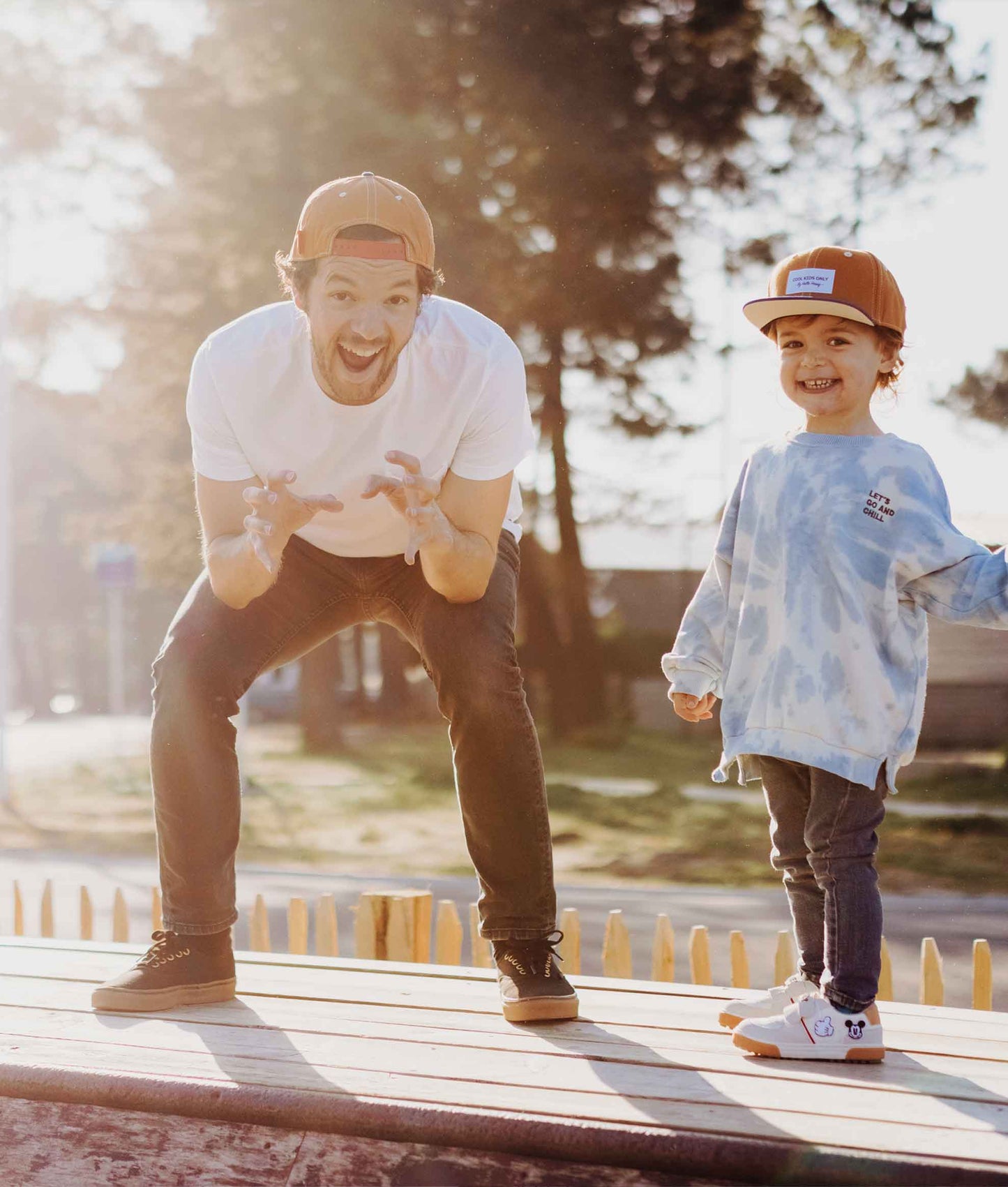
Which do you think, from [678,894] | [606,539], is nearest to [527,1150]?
[678,894]

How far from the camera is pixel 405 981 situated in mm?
3412

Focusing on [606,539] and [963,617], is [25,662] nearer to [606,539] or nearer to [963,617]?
[606,539]

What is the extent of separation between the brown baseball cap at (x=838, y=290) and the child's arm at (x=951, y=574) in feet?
1.11

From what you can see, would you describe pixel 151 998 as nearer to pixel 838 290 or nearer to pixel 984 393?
pixel 838 290

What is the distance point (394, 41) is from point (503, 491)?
1251 cm

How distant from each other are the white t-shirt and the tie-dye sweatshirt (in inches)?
24.0

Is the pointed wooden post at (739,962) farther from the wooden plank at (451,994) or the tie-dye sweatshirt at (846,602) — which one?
the tie-dye sweatshirt at (846,602)

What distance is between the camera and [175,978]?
122 inches

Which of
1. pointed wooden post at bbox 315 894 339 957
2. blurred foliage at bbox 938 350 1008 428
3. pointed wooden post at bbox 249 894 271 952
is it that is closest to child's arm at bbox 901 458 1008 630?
pointed wooden post at bbox 315 894 339 957

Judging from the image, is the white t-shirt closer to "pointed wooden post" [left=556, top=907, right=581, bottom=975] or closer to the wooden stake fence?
the wooden stake fence

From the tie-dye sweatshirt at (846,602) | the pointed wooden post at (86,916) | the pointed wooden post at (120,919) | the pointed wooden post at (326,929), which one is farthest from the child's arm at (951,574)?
the pointed wooden post at (86,916)

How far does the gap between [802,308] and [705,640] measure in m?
0.69

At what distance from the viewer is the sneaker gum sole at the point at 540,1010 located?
2955 millimetres

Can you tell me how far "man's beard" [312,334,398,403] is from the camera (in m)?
3.12
